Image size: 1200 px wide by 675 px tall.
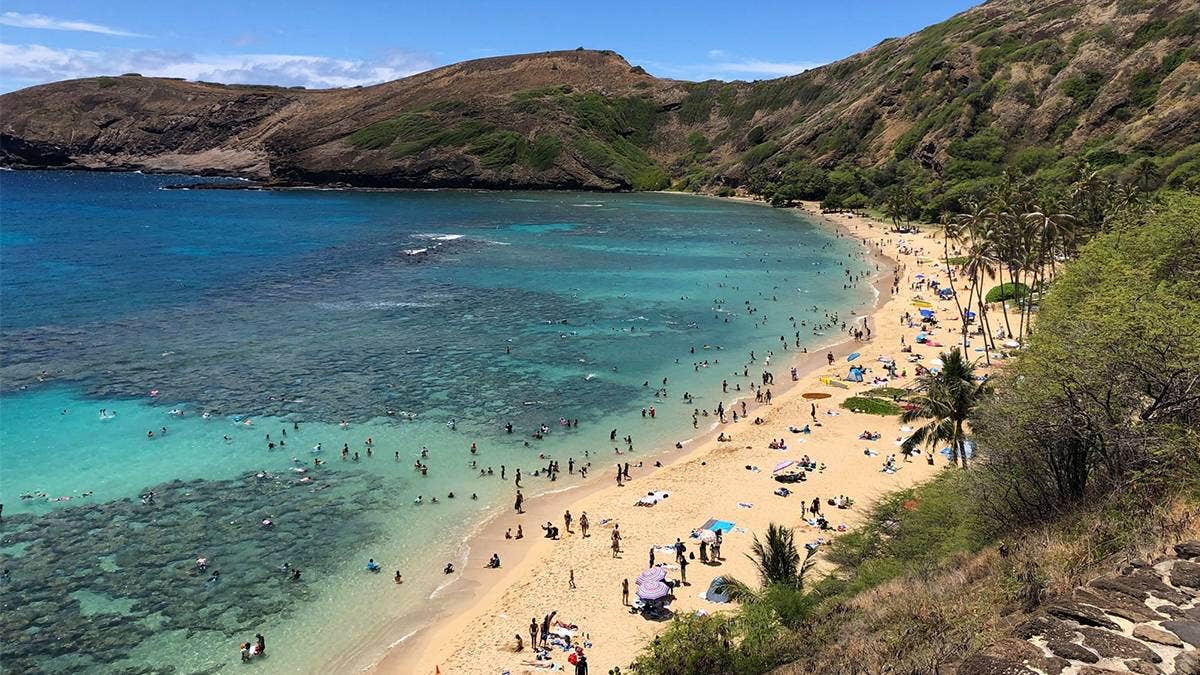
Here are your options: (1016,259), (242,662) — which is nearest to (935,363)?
(1016,259)

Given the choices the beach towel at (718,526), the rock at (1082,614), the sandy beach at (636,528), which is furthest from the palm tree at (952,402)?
the rock at (1082,614)

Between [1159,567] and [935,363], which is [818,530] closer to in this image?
[1159,567]

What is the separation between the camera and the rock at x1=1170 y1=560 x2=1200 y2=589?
11125mm

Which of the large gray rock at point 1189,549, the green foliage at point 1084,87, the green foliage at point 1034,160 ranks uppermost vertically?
the green foliage at point 1084,87

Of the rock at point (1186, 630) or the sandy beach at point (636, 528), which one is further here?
the sandy beach at point (636, 528)

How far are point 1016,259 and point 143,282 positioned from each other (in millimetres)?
81386

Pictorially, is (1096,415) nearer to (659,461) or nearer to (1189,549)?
(1189,549)

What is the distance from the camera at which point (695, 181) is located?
199 meters

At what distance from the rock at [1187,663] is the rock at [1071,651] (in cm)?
87

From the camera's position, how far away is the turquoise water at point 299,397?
2638cm

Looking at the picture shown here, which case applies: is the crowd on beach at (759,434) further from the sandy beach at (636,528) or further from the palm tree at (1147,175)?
the palm tree at (1147,175)

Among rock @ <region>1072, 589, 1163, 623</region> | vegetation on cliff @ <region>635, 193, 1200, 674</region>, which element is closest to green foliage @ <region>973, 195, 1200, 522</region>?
vegetation on cliff @ <region>635, 193, 1200, 674</region>

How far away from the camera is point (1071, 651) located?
988 cm

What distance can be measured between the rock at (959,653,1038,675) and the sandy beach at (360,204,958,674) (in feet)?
46.5
